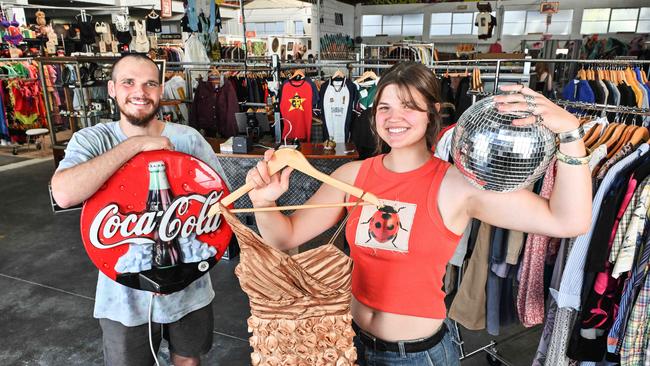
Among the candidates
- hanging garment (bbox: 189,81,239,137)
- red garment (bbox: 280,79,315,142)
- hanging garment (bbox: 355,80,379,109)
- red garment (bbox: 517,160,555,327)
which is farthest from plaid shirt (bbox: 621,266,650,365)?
hanging garment (bbox: 189,81,239,137)

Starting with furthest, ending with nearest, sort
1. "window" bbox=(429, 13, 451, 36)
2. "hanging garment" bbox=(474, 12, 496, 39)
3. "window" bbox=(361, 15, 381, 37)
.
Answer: "window" bbox=(361, 15, 381, 37)
"window" bbox=(429, 13, 451, 36)
"hanging garment" bbox=(474, 12, 496, 39)

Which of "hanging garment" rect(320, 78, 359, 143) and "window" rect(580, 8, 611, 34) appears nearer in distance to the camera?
"hanging garment" rect(320, 78, 359, 143)

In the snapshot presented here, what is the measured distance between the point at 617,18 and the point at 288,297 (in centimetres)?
1664

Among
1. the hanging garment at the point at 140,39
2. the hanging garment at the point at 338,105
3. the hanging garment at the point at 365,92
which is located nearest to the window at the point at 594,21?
the hanging garment at the point at 365,92

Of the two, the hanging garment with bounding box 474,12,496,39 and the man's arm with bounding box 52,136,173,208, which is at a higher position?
the hanging garment with bounding box 474,12,496,39

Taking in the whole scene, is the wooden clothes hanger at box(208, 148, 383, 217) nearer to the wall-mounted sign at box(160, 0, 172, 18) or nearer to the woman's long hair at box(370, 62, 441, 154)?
the woman's long hair at box(370, 62, 441, 154)

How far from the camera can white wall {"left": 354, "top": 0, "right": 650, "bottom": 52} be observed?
13695mm

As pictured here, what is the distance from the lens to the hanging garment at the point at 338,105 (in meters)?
4.91

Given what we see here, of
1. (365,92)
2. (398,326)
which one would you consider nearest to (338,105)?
(365,92)

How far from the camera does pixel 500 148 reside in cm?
82

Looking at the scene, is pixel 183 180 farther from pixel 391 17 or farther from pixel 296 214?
pixel 391 17

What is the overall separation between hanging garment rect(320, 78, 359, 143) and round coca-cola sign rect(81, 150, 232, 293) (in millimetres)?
3627

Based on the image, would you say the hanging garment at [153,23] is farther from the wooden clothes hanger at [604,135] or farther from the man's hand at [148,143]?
the wooden clothes hanger at [604,135]

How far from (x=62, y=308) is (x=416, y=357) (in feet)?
10.1
